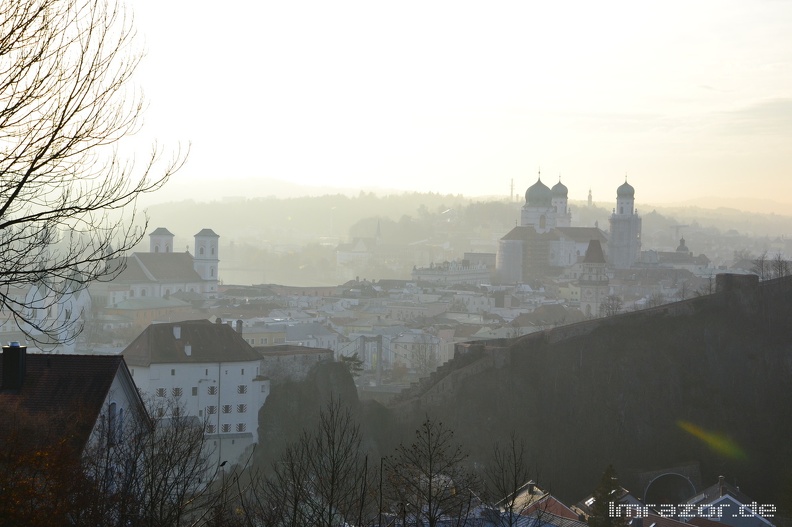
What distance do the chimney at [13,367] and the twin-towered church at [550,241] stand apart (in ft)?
282

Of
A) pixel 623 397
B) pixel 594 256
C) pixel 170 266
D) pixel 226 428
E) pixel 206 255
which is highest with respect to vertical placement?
pixel 206 255

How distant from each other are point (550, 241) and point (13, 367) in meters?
90.9

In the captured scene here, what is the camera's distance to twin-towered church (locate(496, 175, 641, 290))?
10231cm

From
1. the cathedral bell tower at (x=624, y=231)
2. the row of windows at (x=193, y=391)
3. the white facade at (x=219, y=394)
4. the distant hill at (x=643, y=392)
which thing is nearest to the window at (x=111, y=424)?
the white facade at (x=219, y=394)

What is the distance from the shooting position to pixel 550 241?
102562 mm

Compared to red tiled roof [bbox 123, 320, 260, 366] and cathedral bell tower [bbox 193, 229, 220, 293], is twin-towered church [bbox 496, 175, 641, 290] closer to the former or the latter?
cathedral bell tower [bbox 193, 229, 220, 293]

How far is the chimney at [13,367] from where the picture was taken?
13.2 m

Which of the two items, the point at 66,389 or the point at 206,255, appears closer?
the point at 66,389

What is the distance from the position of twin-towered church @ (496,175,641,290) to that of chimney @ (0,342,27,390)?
86055 millimetres

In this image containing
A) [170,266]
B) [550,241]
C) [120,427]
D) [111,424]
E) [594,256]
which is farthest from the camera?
[550,241]

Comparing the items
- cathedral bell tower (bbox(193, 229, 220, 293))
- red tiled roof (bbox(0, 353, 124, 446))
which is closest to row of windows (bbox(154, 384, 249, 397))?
red tiled roof (bbox(0, 353, 124, 446))

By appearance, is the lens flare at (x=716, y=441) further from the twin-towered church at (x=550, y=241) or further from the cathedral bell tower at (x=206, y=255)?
the twin-towered church at (x=550, y=241)

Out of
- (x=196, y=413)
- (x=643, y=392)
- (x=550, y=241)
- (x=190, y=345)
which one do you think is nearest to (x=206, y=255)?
(x=550, y=241)

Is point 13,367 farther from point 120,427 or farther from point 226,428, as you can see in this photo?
point 226,428
